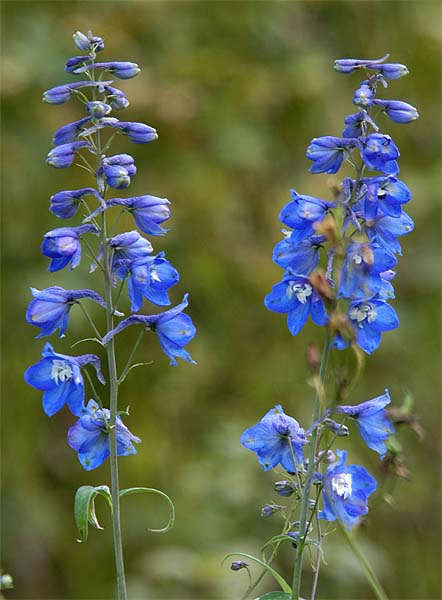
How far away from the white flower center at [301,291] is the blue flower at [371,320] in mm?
90

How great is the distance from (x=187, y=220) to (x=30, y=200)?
0.93m

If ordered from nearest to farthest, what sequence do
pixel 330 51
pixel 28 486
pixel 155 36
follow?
pixel 28 486 < pixel 155 36 < pixel 330 51

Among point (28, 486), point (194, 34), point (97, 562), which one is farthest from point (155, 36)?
point (97, 562)

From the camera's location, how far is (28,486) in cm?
538

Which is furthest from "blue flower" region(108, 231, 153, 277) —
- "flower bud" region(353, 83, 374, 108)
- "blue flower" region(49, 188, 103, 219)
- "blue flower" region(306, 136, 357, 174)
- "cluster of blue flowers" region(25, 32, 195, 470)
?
"flower bud" region(353, 83, 374, 108)

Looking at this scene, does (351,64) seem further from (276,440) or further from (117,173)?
(276,440)

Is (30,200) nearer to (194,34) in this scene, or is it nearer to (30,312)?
(194,34)

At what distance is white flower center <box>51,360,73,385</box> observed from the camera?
1.94 m

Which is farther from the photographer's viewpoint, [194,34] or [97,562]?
[194,34]

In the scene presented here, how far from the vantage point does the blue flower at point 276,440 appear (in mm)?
1927

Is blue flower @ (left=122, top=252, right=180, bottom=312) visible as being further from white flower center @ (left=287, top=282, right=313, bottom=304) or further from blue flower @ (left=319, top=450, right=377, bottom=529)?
blue flower @ (left=319, top=450, right=377, bottom=529)

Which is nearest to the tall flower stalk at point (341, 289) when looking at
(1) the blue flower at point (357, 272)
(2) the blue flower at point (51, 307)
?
(1) the blue flower at point (357, 272)

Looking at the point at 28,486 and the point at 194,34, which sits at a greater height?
the point at 194,34

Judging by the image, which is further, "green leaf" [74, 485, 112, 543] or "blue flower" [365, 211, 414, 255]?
"blue flower" [365, 211, 414, 255]
